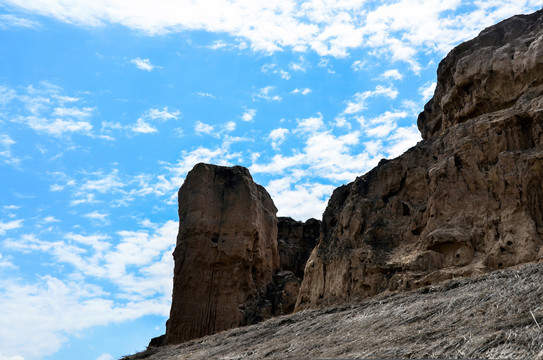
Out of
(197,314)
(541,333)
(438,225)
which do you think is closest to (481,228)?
(438,225)

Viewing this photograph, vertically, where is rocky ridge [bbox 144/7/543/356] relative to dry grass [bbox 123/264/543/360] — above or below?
above

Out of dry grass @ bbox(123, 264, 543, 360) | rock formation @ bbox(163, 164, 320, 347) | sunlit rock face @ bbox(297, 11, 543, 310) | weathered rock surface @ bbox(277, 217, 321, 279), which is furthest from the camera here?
weathered rock surface @ bbox(277, 217, 321, 279)

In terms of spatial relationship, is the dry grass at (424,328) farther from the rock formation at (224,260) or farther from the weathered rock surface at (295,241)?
the weathered rock surface at (295,241)

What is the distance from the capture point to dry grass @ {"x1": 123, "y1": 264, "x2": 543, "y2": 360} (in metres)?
10.2

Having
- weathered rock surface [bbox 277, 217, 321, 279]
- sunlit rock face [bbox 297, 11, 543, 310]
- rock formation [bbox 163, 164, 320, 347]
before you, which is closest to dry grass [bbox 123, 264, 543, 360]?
sunlit rock face [bbox 297, 11, 543, 310]

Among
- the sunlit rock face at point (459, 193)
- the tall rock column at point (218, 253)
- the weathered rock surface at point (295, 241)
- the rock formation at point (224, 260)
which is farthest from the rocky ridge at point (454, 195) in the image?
the weathered rock surface at point (295, 241)

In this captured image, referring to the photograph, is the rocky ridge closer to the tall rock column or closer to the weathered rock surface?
the tall rock column

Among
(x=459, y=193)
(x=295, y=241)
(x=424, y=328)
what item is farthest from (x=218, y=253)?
(x=424, y=328)

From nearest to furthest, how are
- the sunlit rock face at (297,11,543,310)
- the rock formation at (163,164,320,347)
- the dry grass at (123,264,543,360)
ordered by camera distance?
the dry grass at (123,264,543,360)
the sunlit rock face at (297,11,543,310)
the rock formation at (163,164,320,347)

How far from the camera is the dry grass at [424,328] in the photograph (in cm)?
1021

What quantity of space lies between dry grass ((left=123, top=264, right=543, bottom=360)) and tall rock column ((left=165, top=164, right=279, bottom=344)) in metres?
13.4

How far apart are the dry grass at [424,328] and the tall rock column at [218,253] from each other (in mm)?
13374

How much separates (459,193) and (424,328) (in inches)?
374

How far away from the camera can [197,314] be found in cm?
3250
